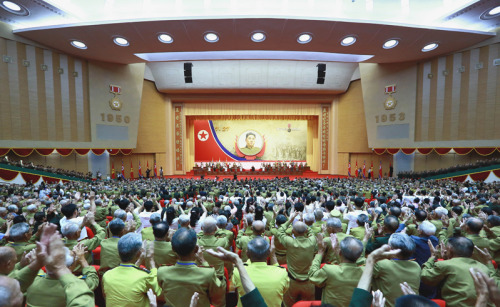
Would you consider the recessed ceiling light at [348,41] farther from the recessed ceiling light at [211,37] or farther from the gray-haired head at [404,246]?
the gray-haired head at [404,246]

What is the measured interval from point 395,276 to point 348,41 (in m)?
12.9

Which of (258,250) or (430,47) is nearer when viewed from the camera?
(258,250)

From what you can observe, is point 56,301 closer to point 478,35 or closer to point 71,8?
point 71,8

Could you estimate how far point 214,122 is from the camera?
74.2 ft

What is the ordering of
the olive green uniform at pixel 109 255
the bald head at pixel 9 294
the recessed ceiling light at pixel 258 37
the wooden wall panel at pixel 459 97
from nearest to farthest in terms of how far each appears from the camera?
the bald head at pixel 9 294
the olive green uniform at pixel 109 255
the recessed ceiling light at pixel 258 37
the wooden wall panel at pixel 459 97

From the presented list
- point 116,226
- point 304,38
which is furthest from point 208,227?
point 304,38

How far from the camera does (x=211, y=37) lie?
39.2 feet

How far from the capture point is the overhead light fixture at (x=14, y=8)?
33.2 feet

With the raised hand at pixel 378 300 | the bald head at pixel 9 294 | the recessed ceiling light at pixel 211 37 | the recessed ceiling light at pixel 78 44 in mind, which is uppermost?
the recessed ceiling light at pixel 211 37

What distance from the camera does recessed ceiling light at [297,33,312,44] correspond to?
38.5 ft

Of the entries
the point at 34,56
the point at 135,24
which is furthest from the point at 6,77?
the point at 135,24

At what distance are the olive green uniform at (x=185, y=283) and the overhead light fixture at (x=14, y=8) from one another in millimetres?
14144

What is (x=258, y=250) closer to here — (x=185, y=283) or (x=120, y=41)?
(x=185, y=283)

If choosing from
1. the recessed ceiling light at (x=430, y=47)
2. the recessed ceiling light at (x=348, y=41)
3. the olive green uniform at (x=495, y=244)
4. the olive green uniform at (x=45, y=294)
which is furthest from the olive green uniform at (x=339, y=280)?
the recessed ceiling light at (x=430, y=47)
